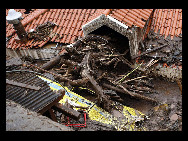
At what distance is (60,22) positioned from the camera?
1218cm

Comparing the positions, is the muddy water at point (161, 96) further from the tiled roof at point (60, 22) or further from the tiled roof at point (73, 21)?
the tiled roof at point (60, 22)

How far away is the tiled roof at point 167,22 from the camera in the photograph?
10706 millimetres

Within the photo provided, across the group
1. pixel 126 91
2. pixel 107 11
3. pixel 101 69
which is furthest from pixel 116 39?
pixel 126 91

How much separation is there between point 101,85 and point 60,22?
19.2ft

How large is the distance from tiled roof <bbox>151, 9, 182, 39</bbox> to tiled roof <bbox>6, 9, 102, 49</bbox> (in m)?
3.93

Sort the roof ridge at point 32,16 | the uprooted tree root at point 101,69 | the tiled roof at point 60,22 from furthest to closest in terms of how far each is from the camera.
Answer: the roof ridge at point 32,16
the tiled roof at point 60,22
the uprooted tree root at point 101,69

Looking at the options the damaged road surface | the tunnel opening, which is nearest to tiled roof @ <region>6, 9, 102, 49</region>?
the tunnel opening

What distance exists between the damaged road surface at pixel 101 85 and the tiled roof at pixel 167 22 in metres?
2.86

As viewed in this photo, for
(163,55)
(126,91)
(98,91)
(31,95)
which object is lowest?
(126,91)

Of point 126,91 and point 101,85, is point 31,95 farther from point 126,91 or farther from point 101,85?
point 126,91

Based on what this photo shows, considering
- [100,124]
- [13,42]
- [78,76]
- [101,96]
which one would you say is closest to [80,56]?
[78,76]

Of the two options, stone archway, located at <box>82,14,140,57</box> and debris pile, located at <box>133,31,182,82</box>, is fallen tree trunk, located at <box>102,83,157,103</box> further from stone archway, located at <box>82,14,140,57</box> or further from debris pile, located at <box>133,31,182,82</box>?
stone archway, located at <box>82,14,140,57</box>

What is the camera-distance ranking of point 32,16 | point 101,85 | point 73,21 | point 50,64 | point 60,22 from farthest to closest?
point 32,16 → point 60,22 → point 73,21 → point 101,85 → point 50,64

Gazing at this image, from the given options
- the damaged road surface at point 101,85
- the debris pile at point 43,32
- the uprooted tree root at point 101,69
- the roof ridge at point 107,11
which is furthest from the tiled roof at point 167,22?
the debris pile at point 43,32
